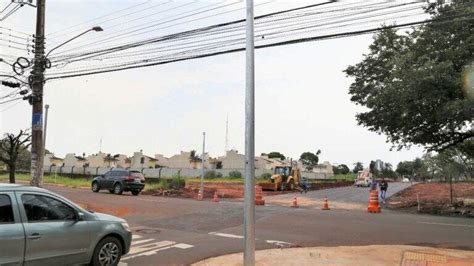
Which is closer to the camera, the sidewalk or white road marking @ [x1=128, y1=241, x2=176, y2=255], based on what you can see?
the sidewalk

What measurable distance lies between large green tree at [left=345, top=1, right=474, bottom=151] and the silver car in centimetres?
1431

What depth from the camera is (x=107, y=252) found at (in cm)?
878

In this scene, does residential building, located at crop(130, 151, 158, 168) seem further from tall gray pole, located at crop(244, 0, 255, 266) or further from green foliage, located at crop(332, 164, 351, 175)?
tall gray pole, located at crop(244, 0, 255, 266)

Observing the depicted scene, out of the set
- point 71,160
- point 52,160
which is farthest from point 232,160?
point 52,160

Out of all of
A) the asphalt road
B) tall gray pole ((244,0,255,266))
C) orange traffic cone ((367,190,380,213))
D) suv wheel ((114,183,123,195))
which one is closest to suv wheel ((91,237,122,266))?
the asphalt road

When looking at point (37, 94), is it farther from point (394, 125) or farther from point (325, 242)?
point (394, 125)

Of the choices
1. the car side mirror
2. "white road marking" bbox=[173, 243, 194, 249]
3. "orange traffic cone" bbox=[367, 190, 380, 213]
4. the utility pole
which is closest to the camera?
the car side mirror

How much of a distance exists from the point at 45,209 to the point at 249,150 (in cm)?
358

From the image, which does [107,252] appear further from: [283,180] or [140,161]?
[140,161]

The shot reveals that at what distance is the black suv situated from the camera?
32.8m

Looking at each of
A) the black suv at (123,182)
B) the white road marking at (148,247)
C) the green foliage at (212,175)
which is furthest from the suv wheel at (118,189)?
the green foliage at (212,175)

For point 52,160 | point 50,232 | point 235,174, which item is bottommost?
point 50,232

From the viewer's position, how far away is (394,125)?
25.2 m

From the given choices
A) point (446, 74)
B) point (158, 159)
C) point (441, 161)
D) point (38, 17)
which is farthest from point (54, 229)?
point (158, 159)
